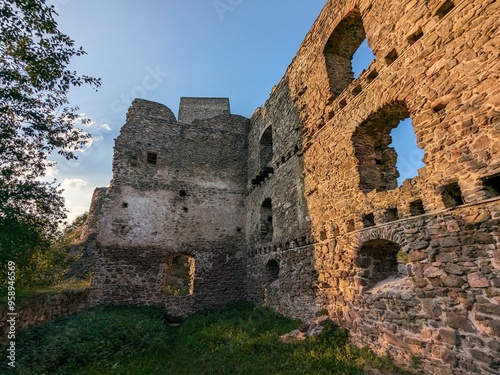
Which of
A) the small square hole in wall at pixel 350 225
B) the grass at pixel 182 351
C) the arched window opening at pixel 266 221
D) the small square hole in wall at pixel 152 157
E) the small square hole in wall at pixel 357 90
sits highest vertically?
the small square hole in wall at pixel 152 157

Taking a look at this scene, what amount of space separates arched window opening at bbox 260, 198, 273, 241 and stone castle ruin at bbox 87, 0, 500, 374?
6cm

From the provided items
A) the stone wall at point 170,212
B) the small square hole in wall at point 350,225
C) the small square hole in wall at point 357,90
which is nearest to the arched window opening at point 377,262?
the small square hole in wall at point 350,225

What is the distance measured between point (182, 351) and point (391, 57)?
7799 millimetres

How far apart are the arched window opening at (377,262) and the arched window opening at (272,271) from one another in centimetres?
418

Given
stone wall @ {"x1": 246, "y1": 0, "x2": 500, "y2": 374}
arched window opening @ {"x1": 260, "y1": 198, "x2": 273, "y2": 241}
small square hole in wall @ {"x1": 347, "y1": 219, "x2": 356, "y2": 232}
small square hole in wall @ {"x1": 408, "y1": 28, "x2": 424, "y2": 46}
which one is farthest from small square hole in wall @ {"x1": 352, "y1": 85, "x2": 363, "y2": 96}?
arched window opening @ {"x1": 260, "y1": 198, "x2": 273, "y2": 241}

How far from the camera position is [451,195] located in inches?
148

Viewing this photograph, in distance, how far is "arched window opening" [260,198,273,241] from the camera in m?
10.1

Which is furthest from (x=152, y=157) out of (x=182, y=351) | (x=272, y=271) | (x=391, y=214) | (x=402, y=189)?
(x=402, y=189)

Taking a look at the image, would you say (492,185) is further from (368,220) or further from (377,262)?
(377,262)

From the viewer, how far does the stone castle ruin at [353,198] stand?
3.41 meters

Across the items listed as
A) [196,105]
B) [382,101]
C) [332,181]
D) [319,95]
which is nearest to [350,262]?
[332,181]

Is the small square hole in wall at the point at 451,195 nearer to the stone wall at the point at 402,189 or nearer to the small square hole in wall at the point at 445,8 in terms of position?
the stone wall at the point at 402,189

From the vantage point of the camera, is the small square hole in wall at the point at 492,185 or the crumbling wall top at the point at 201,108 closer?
the small square hole in wall at the point at 492,185

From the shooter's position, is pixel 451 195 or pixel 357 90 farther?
pixel 357 90
